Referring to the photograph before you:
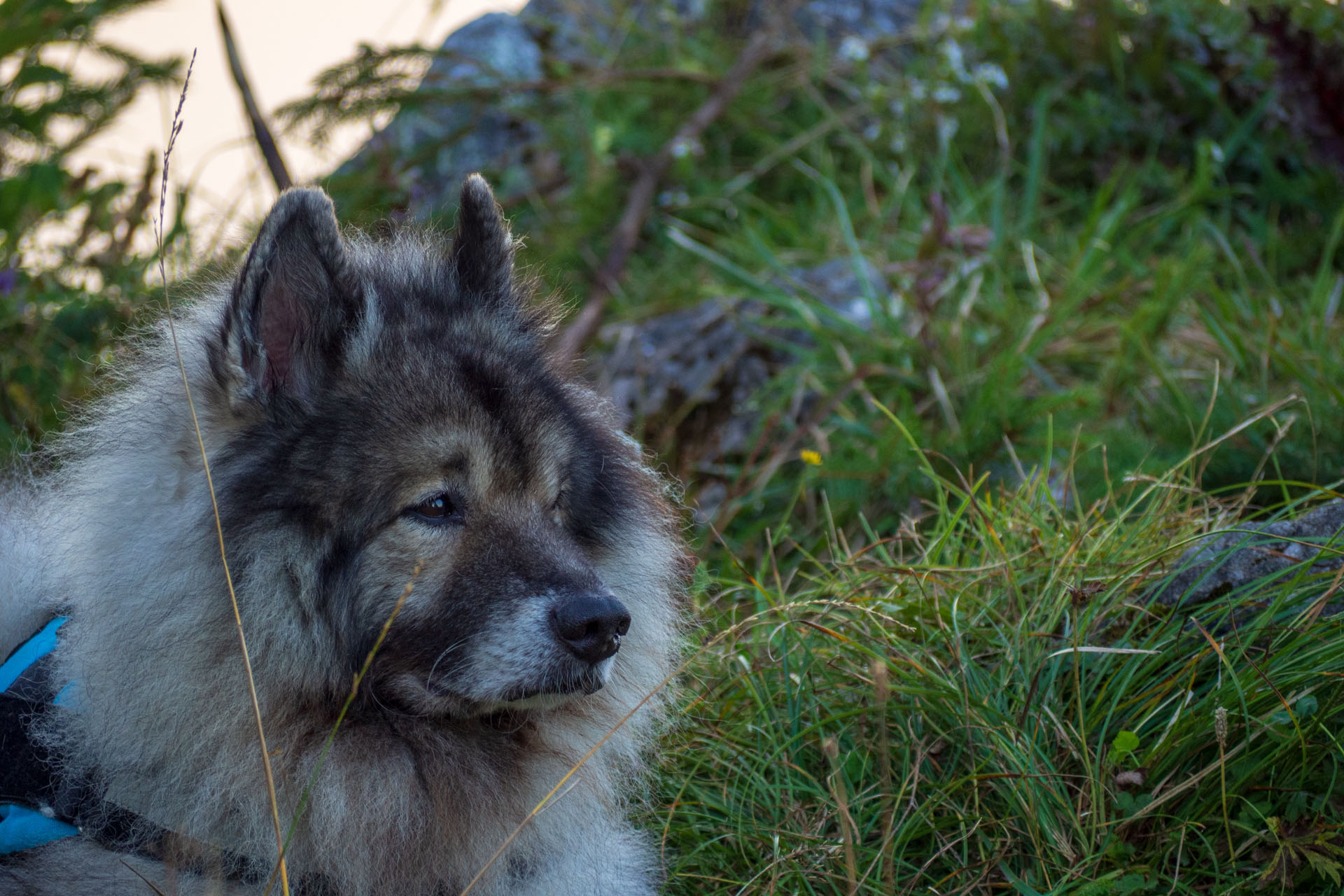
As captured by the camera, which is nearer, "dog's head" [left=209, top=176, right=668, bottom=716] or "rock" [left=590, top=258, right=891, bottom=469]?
"dog's head" [left=209, top=176, right=668, bottom=716]

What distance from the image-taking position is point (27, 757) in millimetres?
2490

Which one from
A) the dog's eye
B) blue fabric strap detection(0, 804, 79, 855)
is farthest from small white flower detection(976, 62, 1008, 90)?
blue fabric strap detection(0, 804, 79, 855)

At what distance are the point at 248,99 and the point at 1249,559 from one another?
3.80 m

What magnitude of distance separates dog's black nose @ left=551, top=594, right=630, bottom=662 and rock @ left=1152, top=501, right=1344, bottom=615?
5.07ft

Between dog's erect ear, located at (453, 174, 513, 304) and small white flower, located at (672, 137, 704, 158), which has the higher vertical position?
dog's erect ear, located at (453, 174, 513, 304)

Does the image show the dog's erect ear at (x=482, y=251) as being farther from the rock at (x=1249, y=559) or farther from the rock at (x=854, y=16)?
the rock at (x=854, y=16)

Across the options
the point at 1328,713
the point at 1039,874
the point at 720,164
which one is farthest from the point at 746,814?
the point at 720,164

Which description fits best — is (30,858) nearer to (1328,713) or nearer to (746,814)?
(746,814)

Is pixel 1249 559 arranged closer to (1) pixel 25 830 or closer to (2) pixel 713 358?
(1) pixel 25 830

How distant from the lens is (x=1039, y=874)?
8.29ft

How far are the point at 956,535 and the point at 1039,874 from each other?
140 cm

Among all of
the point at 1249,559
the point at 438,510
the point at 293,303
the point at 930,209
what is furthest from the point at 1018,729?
the point at 930,209

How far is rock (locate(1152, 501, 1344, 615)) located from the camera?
9.17ft

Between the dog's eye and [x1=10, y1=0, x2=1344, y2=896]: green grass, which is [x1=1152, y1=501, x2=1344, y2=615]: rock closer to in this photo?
[x1=10, y1=0, x2=1344, y2=896]: green grass
